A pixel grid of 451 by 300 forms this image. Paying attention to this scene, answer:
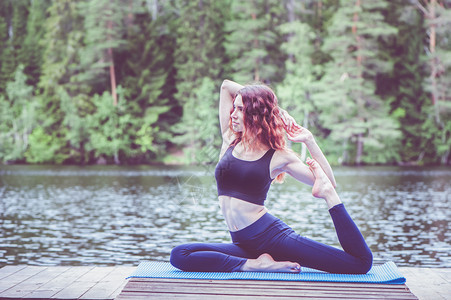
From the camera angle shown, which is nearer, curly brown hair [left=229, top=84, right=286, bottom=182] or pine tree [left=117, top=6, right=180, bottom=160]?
curly brown hair [left=229, top=84, right=286, bottom=182]

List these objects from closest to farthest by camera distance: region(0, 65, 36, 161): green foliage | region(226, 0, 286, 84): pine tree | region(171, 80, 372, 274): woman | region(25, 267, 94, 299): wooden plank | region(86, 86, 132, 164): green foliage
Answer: region(171, 80, 372, 274): woman, region(25, 267, 94, 299): wooden plank, region(226, 0, 286, 84): pine tree, region(86, 86, 132, 164): green foliage, region(0, 65, 36, 161): green foliage

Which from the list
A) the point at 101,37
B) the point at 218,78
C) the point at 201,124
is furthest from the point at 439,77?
the point at 101,37

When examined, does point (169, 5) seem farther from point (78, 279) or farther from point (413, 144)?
point (78, 279)

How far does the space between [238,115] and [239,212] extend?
1.93 feet

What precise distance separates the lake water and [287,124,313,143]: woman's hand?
5173 mm

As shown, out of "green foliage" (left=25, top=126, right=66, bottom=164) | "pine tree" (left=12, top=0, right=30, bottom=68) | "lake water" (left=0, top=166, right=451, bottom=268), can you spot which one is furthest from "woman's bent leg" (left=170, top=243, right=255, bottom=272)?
"pine tree" (left=12, top=0, right=30, bottom=68)

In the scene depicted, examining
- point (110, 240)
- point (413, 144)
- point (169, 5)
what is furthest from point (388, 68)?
point (110, 240)

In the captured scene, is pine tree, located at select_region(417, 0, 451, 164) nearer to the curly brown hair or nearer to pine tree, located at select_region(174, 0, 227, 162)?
pine tree, located at select_region(174, 0, 227, 162)

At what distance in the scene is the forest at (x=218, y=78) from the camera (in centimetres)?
3681

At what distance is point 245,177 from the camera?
12.2 ft

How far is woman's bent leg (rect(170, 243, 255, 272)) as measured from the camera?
3883 millimetres

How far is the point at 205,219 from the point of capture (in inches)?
538

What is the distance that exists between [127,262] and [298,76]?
30.5 metres

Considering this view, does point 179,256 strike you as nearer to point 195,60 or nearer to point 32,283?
point 32,283
